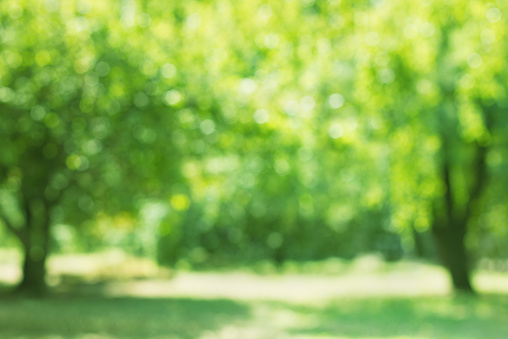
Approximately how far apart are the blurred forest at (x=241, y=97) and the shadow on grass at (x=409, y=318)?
2580mm

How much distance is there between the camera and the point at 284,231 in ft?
121

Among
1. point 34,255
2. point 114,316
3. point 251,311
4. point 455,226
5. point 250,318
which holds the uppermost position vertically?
point 455,226

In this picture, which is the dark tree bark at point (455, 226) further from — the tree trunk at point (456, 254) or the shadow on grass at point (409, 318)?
the shadow on grass at point (409, 318)

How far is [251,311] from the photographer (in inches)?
657

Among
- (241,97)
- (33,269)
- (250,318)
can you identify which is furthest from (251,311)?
(241,97)

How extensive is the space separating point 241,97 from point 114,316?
7829 millimetres

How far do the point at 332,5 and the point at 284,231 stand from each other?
94.4 feet

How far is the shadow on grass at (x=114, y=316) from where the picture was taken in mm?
12320

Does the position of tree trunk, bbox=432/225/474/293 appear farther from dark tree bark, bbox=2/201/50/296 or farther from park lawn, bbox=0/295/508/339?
dark tree bark, bbox=2/201/50/296

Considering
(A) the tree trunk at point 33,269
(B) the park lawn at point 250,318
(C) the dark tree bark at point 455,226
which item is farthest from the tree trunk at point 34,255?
(C) the dark tree bark at point 455,226

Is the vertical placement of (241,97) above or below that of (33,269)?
above

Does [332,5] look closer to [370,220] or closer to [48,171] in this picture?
[48,171]

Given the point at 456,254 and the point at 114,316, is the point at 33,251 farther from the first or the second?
the point at 456,254

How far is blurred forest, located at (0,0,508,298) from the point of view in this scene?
928 cm
